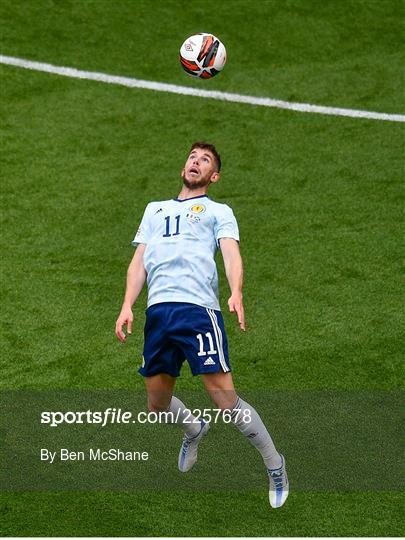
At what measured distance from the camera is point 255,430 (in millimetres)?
9406

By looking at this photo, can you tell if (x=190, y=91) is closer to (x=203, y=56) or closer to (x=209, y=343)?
(x=203, y=56)

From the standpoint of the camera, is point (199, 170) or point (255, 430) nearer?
point (255, 430)

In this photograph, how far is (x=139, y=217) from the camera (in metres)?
13.9

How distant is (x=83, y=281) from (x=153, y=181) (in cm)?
222

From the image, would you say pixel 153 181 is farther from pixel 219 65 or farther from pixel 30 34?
pixel 30 34

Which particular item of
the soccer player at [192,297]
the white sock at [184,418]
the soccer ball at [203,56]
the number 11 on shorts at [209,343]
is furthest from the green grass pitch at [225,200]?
the soccer ball at [203,56]

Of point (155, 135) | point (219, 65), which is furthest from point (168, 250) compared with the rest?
point (155, 135)

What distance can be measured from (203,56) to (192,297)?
4.29 m

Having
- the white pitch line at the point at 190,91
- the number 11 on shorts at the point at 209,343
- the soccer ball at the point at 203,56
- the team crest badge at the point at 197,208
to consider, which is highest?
the white pitch line at the point at 190,91

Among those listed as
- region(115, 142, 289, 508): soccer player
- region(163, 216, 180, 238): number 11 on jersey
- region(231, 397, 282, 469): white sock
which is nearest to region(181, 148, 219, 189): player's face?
region(115, 142, 289, 508): soccer player

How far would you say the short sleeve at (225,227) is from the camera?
9.31 metres

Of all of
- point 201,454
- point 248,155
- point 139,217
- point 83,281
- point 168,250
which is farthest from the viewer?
point 248,155

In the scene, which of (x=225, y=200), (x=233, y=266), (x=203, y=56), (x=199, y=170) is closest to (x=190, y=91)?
(x=225, y=200)

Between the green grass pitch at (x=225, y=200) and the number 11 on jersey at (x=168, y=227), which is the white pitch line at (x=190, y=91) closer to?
the green grass pitch at (x=225, y=200)
